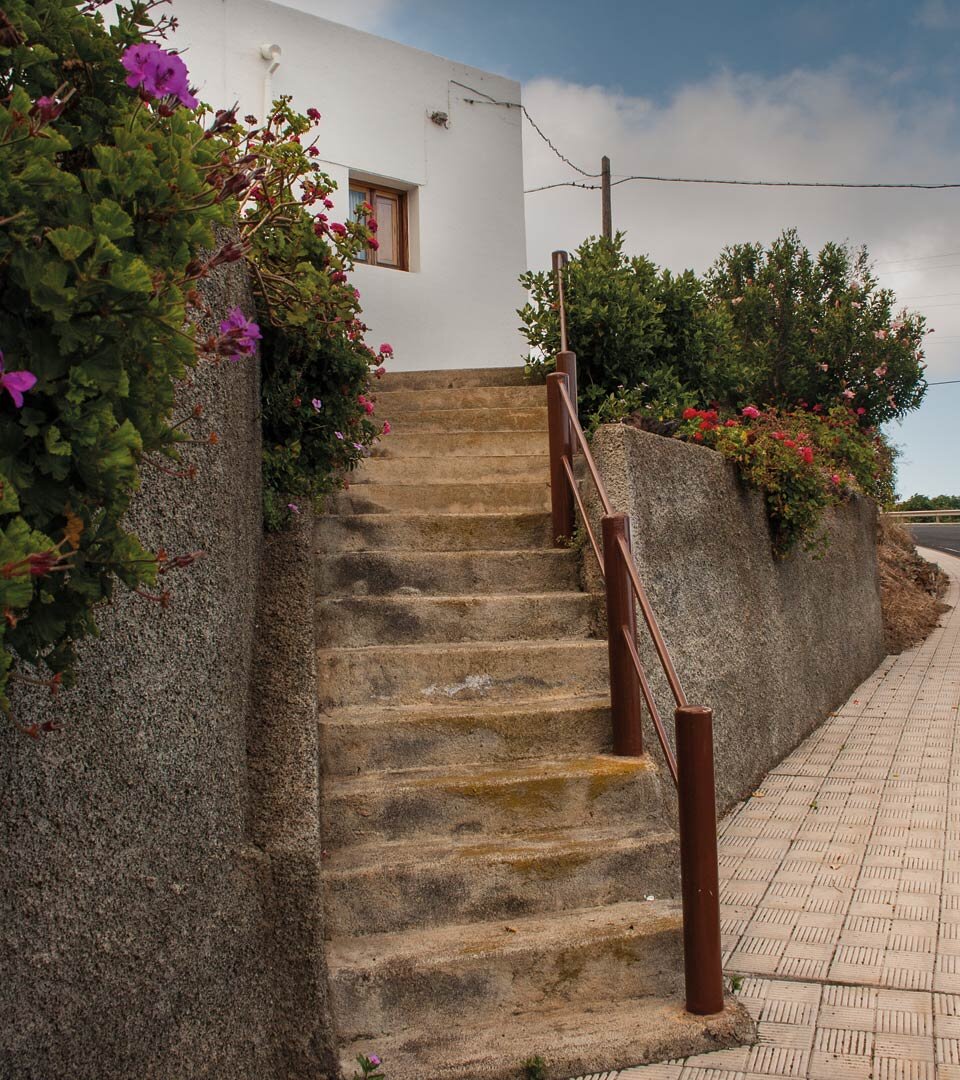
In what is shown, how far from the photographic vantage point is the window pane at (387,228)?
986 cm

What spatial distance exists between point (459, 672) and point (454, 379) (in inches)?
157

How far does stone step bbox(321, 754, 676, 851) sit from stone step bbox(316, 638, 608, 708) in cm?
42

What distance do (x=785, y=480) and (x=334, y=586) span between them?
315cm

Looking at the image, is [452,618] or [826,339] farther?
[826,339]

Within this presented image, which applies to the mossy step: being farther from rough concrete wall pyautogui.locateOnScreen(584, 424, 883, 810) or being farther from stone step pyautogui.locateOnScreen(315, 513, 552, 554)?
stone step pyautogui.locateOnScreen(315, 513, 552, 554)

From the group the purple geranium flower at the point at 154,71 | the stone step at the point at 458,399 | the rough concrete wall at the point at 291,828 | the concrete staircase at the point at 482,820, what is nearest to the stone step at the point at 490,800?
the concrete staircase at the point at 482,820

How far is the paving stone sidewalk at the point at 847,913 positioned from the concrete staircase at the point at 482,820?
0.30 metres

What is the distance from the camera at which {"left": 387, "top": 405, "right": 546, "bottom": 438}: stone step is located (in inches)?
269

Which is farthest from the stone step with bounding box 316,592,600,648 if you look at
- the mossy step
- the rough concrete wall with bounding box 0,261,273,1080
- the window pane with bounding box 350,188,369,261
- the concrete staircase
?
the window pane with bounding box 350,188,369,261

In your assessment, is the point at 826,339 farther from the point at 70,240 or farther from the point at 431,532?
the point at 70,240

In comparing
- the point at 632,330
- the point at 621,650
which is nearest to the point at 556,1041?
the point at 621,650

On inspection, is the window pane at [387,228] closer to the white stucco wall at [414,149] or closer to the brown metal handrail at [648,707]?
the white stucco wall at [414,149]

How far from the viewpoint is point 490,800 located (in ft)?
12.5

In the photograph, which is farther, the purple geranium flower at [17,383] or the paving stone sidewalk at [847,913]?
the paving stone sidewalk at [847,913]
